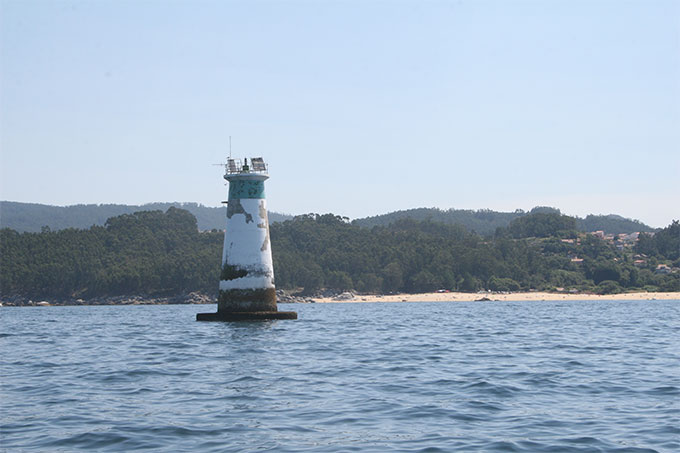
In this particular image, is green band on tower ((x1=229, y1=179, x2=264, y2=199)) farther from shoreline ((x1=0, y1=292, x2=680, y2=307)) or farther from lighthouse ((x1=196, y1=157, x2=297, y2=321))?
shoreline ((x1=0, y1=292, x2=680, y2=307))

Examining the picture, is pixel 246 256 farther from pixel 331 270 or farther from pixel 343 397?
pixel 331 270

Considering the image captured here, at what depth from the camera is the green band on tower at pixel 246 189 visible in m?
46.8

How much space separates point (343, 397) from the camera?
1962 cm

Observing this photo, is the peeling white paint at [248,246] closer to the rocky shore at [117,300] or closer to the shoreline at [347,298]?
the shoreline at [347,298]

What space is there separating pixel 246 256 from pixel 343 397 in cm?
2730

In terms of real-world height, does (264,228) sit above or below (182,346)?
above

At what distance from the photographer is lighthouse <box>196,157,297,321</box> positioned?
46.3m

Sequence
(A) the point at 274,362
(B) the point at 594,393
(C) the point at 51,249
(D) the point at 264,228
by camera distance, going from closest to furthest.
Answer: (B) the point at 594,393 < (A) the point at 274,362 < (D) the point at 264,228 < (C) the point at 51,249

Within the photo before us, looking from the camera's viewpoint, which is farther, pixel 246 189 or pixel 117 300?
pixel 117 300

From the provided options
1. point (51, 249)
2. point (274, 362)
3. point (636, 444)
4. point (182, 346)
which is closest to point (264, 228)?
point (182, 346)

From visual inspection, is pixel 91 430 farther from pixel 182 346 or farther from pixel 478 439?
pixel 182 346

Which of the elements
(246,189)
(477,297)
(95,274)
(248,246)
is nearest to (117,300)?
(95,274)

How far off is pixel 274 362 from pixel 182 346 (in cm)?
793

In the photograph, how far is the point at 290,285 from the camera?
174 meters
